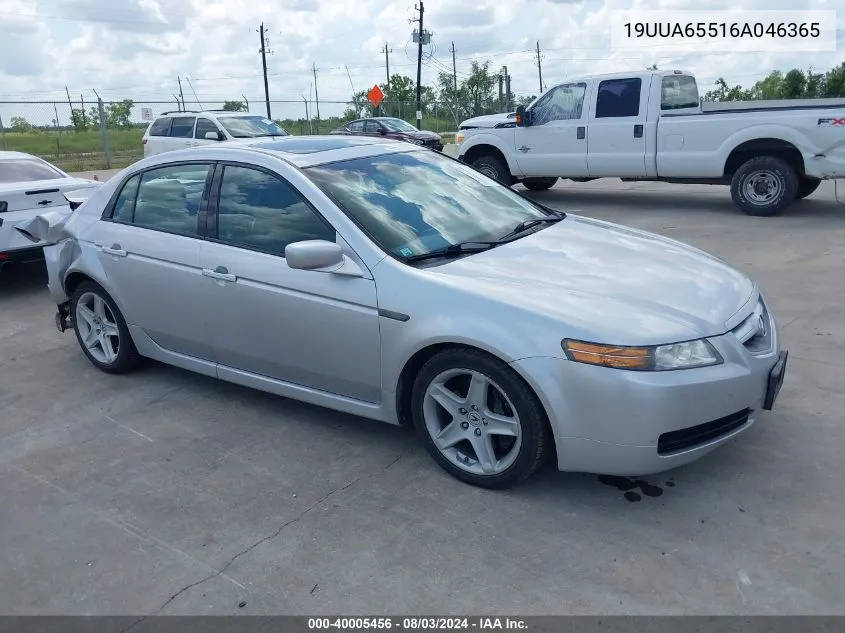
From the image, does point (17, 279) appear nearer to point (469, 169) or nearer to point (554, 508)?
point (469, 169)

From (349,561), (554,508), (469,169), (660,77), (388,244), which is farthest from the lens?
(660,77)

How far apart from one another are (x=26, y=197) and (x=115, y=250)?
11.1 feet

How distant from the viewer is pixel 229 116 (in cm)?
1602

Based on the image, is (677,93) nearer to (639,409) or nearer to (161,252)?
(161,252)

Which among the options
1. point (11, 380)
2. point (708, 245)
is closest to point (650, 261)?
point (11, 380)

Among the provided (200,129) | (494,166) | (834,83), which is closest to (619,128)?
(494,166)

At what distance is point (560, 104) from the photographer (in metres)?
11.8

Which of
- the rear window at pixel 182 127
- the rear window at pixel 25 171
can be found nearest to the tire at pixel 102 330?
the rear window at pixel 25 171

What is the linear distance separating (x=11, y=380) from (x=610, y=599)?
173 inches

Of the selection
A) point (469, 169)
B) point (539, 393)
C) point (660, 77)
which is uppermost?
point (660, 77)

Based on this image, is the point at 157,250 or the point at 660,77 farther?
the point at 660,77

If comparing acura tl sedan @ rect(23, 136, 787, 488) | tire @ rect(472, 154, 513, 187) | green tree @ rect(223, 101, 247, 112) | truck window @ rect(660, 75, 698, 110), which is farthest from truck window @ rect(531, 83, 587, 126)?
green tree @ rect(223, 101, 247, 112)
